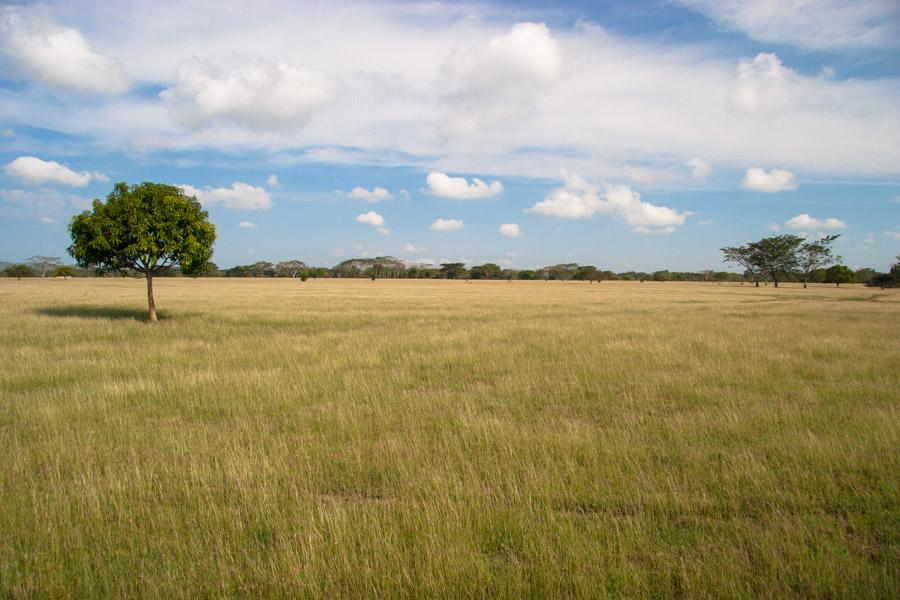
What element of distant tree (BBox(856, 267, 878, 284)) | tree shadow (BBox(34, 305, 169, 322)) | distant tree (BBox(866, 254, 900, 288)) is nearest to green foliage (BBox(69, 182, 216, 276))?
tree shadow (BBox(34, 305, 169, 322))

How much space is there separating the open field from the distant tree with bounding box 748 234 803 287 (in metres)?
125

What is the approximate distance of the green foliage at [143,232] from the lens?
2270 cm

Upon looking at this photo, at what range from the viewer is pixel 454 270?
18750 cm

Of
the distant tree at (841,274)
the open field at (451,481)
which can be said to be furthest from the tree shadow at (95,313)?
the distant tree at (841,274)

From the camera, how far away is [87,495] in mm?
5320

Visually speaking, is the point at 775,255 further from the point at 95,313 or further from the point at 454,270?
the point at 95,313

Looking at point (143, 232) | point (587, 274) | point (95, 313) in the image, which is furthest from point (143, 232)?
point (587, 274)

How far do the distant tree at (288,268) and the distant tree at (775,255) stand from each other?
158m

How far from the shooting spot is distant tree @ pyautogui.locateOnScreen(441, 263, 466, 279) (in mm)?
186750

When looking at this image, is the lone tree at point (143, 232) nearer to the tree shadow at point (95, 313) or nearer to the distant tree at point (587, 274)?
the tree shadow at point (95, 313)

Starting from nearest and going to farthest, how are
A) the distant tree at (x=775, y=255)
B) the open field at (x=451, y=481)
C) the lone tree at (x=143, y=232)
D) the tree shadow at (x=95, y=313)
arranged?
the open field at (x=451, y=481) → the lone tree at (x=143, y=232) → the tree shadow at (x=95, y=313) → the distant tree at (x=775, y=255)

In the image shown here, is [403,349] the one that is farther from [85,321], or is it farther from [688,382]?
[85,321]

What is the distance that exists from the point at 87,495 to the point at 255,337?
15021 mm

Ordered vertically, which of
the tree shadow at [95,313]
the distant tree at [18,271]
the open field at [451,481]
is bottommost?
the open field at [451,481]
